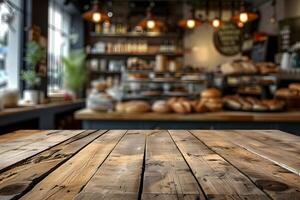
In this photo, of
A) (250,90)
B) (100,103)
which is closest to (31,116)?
(100,103)

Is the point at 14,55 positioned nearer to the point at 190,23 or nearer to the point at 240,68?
the point at 190,23

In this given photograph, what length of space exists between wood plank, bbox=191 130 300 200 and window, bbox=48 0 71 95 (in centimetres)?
545

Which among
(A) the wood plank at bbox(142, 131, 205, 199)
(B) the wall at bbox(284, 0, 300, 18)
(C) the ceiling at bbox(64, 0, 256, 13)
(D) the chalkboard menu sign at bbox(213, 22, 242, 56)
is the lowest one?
(A) the wood plank at bbox(142, 131, 205, 199)

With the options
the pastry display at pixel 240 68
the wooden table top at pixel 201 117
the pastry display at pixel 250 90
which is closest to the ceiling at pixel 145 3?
the pastry display at pixel 250 90

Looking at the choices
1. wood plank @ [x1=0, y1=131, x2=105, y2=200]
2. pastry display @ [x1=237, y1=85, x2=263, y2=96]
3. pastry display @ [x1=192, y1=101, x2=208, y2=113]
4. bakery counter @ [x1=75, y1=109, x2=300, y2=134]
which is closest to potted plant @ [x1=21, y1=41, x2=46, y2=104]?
bakery counter @ [x1=75, y1=109, x2=300, y2=134]

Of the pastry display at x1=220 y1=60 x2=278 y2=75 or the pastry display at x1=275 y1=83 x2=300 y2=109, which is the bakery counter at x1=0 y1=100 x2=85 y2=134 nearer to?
the pastry display at x1=220 y1=60 x2=278 y2=75

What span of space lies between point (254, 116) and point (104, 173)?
2.54 metres

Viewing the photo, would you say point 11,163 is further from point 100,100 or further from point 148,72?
point 148,72

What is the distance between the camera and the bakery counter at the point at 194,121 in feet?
10.4

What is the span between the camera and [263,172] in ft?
2.99

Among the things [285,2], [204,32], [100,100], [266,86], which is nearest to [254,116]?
[266,86]

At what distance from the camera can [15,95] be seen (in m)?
3.86

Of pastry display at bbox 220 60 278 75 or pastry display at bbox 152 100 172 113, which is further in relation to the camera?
pastry display at bbox 220 60 278 75

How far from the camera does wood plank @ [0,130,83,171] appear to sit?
1013 mm
